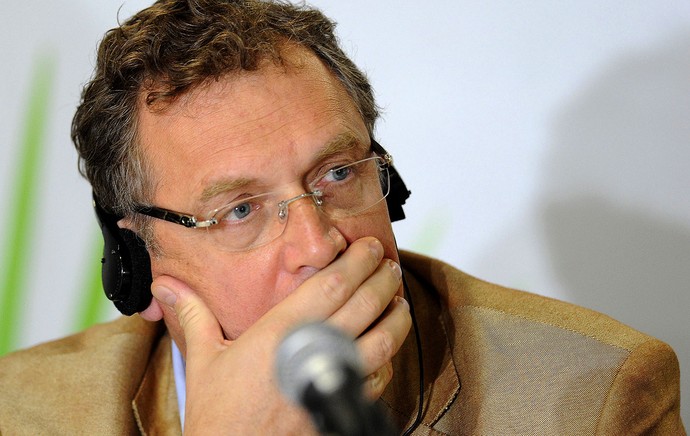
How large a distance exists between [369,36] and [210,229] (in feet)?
4.57

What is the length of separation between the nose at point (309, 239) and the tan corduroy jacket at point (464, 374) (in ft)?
1.79

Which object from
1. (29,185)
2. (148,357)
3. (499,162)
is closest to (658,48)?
(499,162)

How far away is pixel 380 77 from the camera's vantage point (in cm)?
Answer: 338

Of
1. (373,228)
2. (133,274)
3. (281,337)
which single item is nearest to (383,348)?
(281,337)

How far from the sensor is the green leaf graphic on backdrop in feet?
11.8

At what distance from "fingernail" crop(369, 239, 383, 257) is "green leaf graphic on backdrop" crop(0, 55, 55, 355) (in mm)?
1946

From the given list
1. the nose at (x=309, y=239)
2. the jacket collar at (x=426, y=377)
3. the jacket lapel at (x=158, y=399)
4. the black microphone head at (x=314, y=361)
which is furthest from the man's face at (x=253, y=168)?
the black microphone head at (x=314, y=361)

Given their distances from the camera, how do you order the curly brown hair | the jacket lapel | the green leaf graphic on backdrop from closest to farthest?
the curly brown hair, the jacket lapel, the green leaf graphic on backdrop

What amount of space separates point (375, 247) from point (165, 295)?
0.62 m

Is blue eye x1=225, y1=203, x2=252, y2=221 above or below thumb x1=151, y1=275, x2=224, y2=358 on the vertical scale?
above

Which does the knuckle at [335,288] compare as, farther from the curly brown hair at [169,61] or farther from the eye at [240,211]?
the curly brown hair at [169,61]

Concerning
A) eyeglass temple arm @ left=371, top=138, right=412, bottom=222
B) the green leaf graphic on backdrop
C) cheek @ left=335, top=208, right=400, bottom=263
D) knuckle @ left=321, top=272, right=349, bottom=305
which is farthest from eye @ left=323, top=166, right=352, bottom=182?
the green leaf graphic on backdrop

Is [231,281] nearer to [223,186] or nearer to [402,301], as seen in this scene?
[223,186]

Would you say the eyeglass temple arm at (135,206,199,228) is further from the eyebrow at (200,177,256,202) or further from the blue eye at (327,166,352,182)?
the blue eye at (327,166,352,182)
